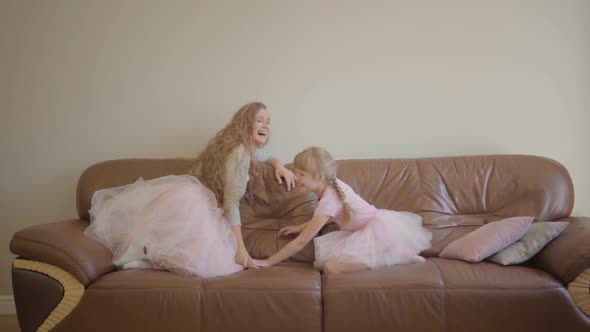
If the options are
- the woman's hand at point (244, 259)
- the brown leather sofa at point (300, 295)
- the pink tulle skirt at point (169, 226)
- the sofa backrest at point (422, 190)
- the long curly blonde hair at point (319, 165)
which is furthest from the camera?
the sofa backrest at point (422, 190)

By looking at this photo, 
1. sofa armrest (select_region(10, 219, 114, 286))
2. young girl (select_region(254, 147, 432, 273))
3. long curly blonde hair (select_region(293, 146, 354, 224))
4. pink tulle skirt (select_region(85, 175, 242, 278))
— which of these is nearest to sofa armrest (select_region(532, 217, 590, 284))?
young girl (select_region(254, 147, 432, 273))

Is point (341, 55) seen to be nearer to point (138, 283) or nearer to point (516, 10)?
point (516, 10)

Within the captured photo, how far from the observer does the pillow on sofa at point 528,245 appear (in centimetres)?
199

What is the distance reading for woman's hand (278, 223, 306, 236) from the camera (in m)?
2.32

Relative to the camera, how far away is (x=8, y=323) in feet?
8.73

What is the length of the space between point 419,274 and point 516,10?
2064 millimetres

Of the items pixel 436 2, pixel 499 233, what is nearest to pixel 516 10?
pixel 436 2

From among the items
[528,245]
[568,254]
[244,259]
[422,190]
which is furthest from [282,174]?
[568,254]

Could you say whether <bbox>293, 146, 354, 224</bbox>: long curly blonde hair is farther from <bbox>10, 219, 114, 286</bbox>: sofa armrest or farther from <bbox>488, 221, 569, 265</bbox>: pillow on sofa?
<bbox>10, 219, 114, 286</bbox>: sofa armrest

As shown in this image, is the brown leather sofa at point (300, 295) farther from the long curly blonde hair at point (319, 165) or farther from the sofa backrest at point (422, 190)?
the long curly blonde hair at point (319, 165)

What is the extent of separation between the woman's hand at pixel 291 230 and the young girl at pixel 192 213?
0.83 feet

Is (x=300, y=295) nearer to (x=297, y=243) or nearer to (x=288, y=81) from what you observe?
(x=297, y=243)

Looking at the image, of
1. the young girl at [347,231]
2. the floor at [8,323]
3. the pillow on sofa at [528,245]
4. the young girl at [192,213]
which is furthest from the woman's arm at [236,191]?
the floor at [8,323]

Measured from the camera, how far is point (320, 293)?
5.94 feet
